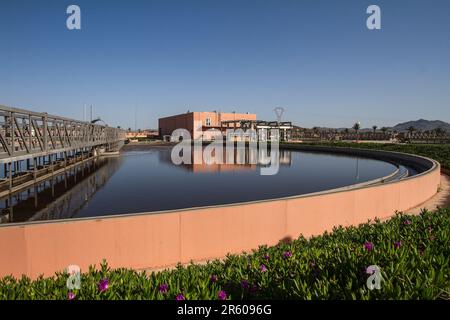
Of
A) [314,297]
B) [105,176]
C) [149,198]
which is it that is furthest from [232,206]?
[105,176]

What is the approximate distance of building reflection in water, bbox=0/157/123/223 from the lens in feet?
39.9

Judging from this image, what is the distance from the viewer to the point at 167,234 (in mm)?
6969

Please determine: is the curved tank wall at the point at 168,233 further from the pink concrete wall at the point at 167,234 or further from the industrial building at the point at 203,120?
the industrial building at the point at 203,120

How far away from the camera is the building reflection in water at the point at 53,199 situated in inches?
478

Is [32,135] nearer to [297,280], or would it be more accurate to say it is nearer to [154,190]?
[154,190]

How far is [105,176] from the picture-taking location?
888 inches

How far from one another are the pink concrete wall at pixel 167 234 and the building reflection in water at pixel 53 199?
642 centimetres

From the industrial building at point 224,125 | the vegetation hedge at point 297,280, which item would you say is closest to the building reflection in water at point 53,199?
the vegetation hedge at point 297,280

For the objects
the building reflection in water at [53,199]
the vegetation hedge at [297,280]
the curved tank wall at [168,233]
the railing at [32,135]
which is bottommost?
the building reflection in water at [53,199]

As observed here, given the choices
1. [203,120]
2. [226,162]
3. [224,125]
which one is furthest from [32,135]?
[224,125]

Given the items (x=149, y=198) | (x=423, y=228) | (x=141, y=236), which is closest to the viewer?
(x=423, y=228)

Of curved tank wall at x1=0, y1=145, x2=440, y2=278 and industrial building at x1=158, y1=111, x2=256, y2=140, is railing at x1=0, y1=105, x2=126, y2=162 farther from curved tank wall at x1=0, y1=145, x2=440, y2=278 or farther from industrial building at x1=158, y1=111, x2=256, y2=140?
industrial building at x1=158, y1=111, x2=256, y2=140
